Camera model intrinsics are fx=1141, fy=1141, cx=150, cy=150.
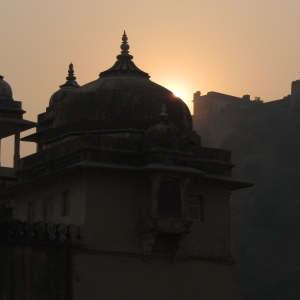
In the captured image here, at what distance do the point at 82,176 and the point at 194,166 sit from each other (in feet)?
10.5

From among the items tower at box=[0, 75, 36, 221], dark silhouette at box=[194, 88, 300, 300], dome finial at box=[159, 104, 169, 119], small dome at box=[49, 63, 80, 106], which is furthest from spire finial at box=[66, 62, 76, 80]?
dark silhouette at box=[194, 88, 300, 300]

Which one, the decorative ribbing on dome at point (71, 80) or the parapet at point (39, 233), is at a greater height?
the decorative ribbing on dome at point (71, 80)

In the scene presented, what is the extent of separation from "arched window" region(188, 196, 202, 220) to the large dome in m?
2.09

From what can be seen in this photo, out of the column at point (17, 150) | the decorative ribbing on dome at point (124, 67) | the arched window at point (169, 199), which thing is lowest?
the arched window at point (169, 199)

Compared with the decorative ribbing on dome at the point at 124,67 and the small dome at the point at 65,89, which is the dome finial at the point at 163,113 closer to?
the decorative ribbing on dome at the point at 124,67

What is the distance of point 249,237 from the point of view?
96938 millimetres

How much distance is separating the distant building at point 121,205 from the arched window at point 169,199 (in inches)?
1.0

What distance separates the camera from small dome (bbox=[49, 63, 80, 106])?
1372 inches

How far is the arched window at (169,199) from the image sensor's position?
28094 mm

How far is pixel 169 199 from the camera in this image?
2817 centimetres

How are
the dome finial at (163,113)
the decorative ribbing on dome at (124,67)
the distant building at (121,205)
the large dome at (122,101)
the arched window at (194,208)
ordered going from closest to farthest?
1. the distant building at (121,205)
2. the dome finial at (163,113)
3. the arched window at (194,208)
4. the large dome at (122,101)
5. the decorative ribbing on dome at (124,67)

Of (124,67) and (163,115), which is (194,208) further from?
(124,67)

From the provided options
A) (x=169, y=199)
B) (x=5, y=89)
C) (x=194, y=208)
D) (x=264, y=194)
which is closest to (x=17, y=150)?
(x=5, y=89)

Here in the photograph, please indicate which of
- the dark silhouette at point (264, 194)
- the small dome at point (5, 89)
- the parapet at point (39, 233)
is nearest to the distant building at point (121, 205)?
the parapet at point (39, 233)
